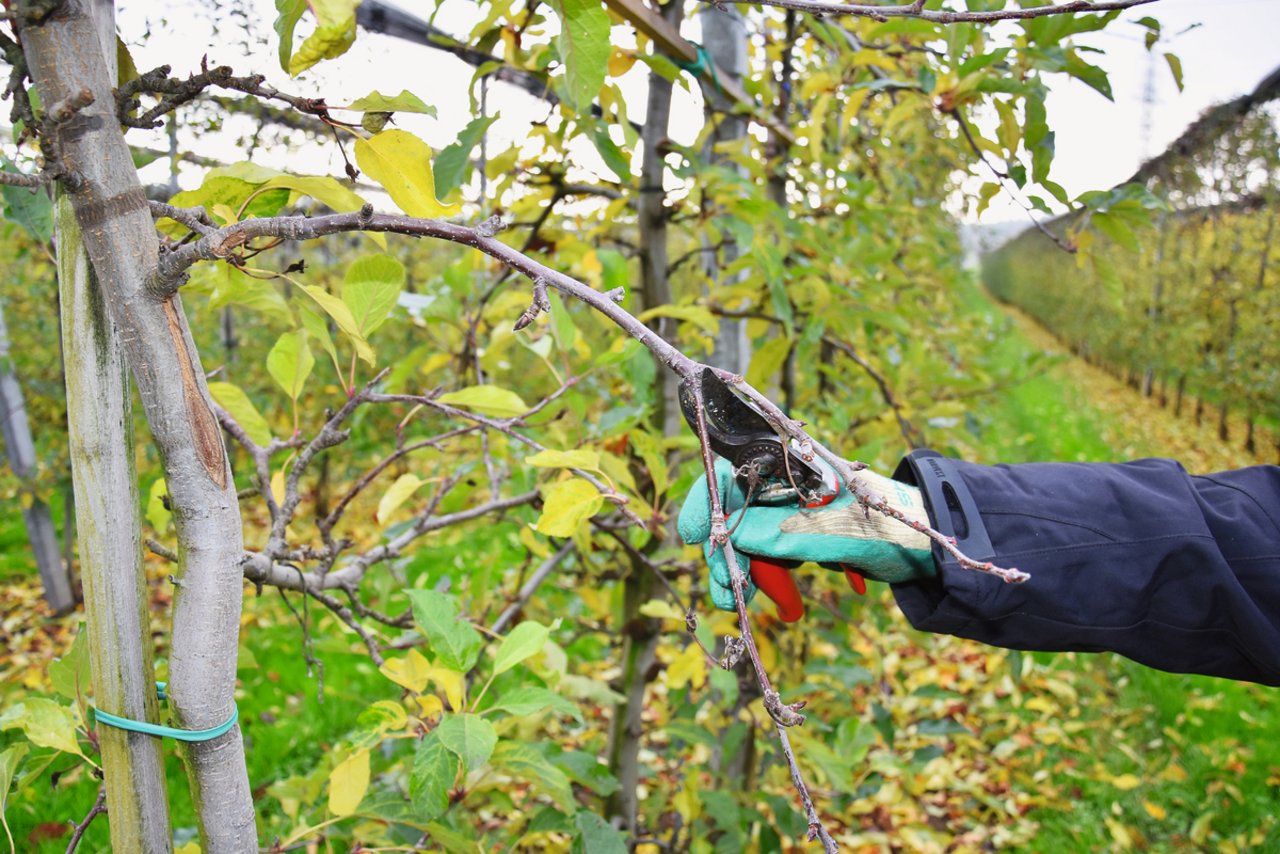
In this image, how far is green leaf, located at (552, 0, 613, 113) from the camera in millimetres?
833

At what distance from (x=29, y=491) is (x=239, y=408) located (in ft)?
13.1

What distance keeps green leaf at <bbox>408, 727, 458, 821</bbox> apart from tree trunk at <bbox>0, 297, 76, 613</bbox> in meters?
4.34

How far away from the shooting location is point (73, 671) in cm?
87

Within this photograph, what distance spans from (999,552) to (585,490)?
0.65 m

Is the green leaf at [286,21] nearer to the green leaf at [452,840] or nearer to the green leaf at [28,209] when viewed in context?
the green leaf at [28,209]

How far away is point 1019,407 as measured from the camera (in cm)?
1211

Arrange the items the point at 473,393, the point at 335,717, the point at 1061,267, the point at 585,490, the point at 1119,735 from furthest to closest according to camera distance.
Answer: the point at 1061,267, the point at 1119,735, the point at 335,717, the point at 473,393, the point at 585,490

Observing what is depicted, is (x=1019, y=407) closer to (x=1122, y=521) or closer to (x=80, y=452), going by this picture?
(x=1122, y=521)

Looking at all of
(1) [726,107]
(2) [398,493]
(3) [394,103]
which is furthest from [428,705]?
(1) [726,107]

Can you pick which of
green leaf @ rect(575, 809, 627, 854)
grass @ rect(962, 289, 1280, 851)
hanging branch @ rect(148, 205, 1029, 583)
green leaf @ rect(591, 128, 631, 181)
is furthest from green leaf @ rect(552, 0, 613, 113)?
grass @ rect(962, 289, 1280, 851)

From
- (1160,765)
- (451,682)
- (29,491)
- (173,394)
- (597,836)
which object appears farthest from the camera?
(29,491)

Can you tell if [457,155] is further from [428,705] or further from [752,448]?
[428,705]

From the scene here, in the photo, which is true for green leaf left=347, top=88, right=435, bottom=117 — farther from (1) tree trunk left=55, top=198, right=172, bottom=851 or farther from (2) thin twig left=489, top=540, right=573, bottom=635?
(2) thin twig left=489, top=540, right=573, bottom=635

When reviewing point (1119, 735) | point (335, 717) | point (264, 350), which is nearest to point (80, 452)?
point (335, 717)
